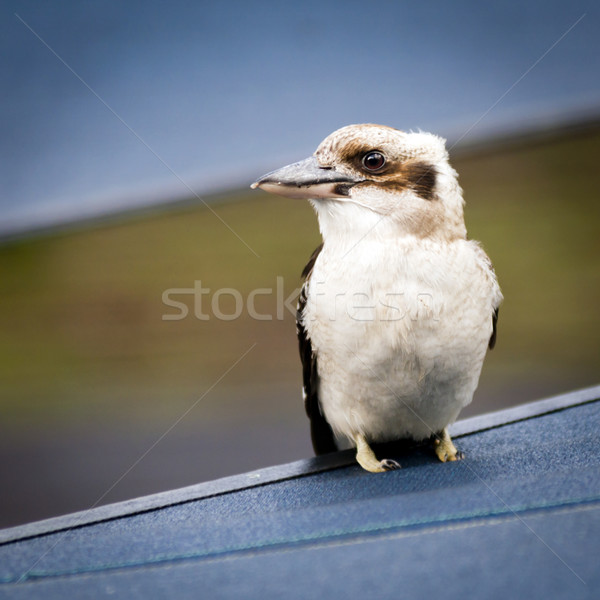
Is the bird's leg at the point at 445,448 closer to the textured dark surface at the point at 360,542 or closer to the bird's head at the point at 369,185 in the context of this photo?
the textured dark surface at the point at 360,542

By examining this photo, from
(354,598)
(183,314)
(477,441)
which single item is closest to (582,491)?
(354,598)

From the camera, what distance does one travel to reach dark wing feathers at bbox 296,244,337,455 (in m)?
1.46

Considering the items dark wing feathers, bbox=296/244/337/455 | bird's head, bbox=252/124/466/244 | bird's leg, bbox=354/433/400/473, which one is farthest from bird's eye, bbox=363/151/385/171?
bird's leg, bbox=354/433/400/473

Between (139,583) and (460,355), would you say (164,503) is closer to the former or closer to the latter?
(139,583)

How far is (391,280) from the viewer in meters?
1.26

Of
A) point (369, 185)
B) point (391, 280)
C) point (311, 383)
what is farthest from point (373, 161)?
point (311, 383)

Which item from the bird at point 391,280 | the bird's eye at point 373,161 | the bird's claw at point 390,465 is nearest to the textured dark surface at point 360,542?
the bird's claw at point 390,465

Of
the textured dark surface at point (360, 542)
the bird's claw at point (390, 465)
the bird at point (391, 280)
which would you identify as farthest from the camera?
the bird's claw at point (390, 465)

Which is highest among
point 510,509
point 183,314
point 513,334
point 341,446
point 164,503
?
point 510,509

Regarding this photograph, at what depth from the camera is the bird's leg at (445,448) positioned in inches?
56.1

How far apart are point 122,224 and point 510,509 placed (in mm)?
3537

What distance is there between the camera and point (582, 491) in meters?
0.98

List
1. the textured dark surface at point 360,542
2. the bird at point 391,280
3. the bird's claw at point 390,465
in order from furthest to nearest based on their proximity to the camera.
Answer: the bird's claw at point 390,465 < the bird at point 391,280 < the textured dark surface at point 360,542

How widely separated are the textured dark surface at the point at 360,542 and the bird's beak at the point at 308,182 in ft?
1.86
